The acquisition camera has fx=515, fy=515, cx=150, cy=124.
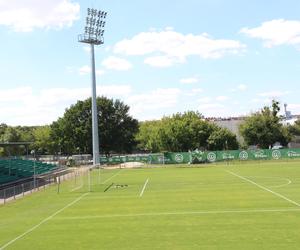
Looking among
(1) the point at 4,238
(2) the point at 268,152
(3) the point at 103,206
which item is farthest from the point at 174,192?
(2) the point at 268,152

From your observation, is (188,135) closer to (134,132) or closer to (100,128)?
(134,132)

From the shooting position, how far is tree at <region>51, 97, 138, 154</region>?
109 m

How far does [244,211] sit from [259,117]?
9046 cm

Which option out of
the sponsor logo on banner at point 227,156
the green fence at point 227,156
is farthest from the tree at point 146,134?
the sponsor logo on banner at point 227,156

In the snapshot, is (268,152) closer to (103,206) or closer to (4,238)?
(103,206)

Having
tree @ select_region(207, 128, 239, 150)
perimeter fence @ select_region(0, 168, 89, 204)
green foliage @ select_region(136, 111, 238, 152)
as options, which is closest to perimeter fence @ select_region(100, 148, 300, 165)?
green foliage @ select_region(136, 111, 238, 152)

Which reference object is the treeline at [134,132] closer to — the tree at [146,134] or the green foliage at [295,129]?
the tree at [146,134]

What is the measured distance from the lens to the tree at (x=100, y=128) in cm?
10919

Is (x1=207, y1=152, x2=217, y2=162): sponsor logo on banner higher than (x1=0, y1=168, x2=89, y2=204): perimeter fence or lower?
Result: higher

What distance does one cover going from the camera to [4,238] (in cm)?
2086

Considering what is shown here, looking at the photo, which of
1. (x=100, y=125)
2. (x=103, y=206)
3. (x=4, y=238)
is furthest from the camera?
(x=100, y=125)

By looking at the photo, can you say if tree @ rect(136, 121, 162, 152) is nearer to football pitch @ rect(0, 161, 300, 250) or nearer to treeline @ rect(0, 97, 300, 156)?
treeline @ rect(0, 97, 300, 156)

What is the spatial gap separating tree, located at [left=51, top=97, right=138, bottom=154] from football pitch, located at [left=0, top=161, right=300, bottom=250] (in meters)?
69.0

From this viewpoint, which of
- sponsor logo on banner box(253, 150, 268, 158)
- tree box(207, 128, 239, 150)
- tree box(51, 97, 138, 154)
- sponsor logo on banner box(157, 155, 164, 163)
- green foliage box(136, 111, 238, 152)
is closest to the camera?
sponsor logo on banner box(253, 150, 268, 158)
